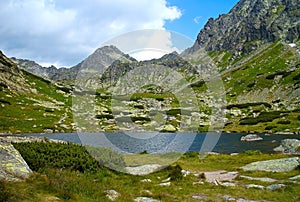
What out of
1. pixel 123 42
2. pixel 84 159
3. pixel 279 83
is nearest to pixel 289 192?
pixel 84 159

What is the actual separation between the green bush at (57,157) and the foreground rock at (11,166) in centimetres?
248

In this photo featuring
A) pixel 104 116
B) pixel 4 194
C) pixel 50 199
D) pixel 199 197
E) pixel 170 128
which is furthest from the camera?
pixel 104 116

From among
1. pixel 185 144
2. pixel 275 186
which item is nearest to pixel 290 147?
pixel 275 186

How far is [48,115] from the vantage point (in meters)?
139

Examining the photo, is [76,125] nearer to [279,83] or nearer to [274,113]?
[274,113]

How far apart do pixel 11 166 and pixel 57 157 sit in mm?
6953

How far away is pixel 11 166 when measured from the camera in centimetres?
1673

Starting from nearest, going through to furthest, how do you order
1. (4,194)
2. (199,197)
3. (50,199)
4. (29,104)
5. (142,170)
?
(4,194), (50,199), (199,197), (142,170), (29,104)

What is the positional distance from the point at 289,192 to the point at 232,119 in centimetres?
13484

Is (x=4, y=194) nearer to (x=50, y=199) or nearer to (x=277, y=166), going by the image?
(x=50, y=199)

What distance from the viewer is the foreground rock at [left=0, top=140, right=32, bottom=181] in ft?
51.0

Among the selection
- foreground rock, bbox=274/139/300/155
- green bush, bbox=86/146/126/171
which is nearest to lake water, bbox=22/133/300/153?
foreground rock, bbox=274/139/300/155

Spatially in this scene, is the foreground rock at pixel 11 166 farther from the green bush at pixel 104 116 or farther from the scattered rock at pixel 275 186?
the green bush at pixel 104 116

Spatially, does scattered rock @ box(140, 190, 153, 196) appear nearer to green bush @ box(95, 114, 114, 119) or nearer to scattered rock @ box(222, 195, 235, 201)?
scattered rock @ box(222, 195, 235, 201)
